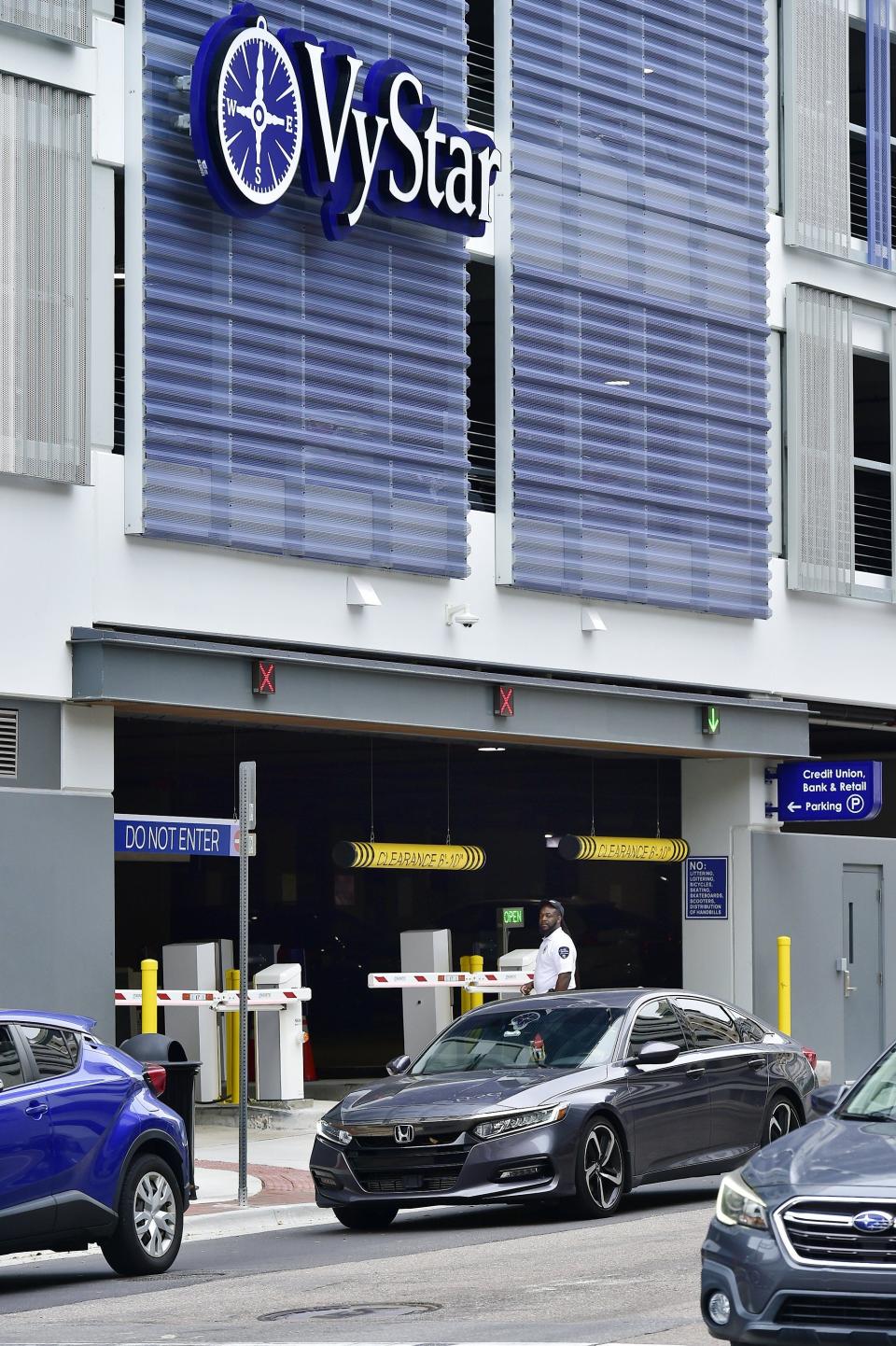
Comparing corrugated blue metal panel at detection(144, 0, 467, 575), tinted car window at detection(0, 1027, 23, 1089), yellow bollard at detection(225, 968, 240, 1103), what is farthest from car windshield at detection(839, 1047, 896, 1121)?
yellow bollard at detection(225, 968, 240, 1103)

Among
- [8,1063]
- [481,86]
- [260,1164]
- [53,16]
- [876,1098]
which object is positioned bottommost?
[260,1164]

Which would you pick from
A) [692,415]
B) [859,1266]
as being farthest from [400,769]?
[859,1266]

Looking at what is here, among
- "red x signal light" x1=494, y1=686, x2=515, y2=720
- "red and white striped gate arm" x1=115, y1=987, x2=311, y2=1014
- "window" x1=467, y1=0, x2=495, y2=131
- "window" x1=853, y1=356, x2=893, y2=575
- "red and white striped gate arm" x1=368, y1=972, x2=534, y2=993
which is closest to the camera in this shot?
"red and white striped gate arm" x1=115, y1=987, x2=311, y2=1014

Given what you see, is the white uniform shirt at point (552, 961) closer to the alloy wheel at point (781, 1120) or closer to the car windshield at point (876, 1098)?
the alloy wheel at point (781, 1120)

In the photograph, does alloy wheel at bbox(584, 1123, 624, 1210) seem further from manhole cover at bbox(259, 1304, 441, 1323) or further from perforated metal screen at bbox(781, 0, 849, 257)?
perforated metal screen at bbox(781, 0, 849, 257)

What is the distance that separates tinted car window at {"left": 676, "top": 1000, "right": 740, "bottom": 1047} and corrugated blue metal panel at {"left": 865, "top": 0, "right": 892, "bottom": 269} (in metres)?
14.5

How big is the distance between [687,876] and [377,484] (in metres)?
7.42

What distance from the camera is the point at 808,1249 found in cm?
815

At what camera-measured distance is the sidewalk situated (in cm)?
1678

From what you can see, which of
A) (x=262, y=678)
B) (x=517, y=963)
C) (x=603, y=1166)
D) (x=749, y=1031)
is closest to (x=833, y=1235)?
(x=603, y=1166)

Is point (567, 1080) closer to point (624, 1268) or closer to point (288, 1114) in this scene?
point (624, 1268)

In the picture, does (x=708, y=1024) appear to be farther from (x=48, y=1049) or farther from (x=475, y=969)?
(x=475, y=969)

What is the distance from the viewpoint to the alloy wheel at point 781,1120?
1645 cm

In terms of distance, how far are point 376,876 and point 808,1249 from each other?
2569cm
